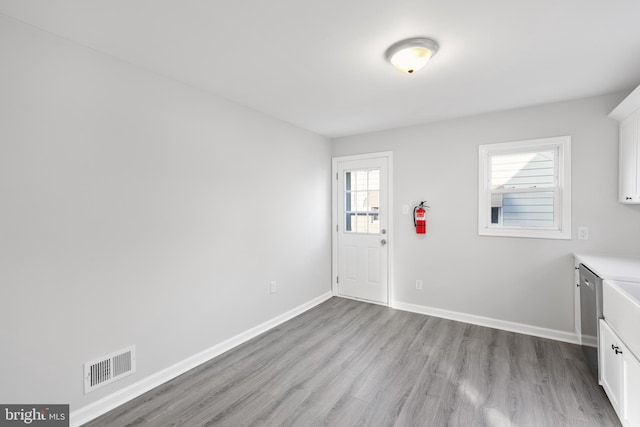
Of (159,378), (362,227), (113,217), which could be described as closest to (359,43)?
(113,217)

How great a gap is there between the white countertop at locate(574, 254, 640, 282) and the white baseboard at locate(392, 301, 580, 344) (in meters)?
0.89

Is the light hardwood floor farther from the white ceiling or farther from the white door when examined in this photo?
the white ceiling

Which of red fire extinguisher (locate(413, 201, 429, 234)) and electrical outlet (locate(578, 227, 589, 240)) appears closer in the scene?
electrical outlet (locate(578, 227, 589, 240))

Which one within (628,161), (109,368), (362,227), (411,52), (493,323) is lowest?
(493,323)

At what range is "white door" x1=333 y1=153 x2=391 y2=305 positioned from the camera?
4219 mm

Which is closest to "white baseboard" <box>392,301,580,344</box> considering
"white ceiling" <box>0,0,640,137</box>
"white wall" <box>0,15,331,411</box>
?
"white wall" <box>0,15,331,411</box>

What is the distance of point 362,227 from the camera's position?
4434mm

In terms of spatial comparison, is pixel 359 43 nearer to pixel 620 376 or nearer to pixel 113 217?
pixel 113 217

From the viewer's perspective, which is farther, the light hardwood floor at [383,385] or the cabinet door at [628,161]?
the cabinet door at [628,161]

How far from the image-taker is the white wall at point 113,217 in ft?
5.66

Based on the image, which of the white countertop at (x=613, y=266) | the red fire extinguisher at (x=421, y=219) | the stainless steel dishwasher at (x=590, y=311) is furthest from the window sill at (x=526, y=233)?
the red fire extinguisher at (x=421, y=219)

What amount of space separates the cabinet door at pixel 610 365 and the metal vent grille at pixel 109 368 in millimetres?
3318

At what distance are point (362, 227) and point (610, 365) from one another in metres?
2.90

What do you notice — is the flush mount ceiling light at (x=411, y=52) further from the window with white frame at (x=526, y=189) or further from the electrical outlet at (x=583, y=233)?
the electrical outlet at (x=583, y=233)
